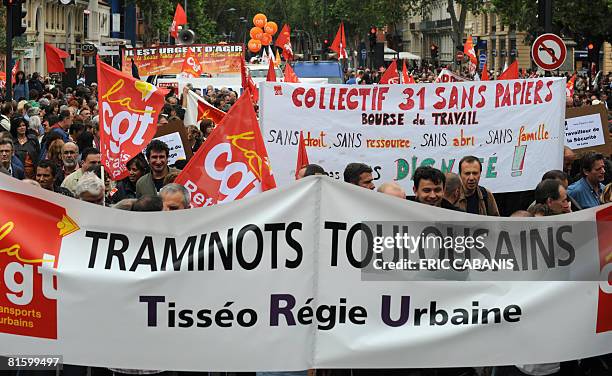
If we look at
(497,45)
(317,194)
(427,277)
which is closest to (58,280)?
(317,194)

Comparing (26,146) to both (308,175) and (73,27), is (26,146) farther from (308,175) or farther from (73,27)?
(73,27)

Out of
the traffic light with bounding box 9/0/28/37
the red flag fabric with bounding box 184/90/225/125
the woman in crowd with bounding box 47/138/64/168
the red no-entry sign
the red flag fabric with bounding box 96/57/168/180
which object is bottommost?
the woman in crowd with bounding box 47/138/64/168

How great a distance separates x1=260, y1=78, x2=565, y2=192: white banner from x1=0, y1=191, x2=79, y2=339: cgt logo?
555cm

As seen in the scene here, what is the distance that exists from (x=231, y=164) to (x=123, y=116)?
249cm

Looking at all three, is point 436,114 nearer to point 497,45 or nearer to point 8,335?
point 8,335

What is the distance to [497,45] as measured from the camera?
8206 cm

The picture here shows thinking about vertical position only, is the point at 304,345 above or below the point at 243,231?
below

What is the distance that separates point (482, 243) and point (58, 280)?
6.49ft

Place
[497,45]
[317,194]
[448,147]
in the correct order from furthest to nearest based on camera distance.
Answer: [497,45] < [448,147] < [317,194]

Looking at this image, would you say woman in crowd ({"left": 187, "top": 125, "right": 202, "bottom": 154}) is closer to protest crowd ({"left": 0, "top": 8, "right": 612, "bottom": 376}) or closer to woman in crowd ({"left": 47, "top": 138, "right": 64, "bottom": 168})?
protest crowd ({"left": 0, "top": 8, "right": 612, "bottom": 376})

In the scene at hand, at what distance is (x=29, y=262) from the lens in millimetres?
5926

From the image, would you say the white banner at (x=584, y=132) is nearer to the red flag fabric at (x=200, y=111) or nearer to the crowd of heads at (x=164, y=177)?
the crowd of heads at (x=164, y=177)

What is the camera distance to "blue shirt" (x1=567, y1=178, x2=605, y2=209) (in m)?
9.81

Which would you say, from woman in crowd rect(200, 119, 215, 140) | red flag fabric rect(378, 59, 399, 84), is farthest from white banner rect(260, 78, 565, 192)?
red flag fabric rect(378, 59, 399, 84)
